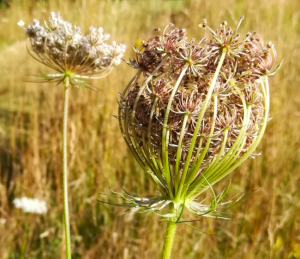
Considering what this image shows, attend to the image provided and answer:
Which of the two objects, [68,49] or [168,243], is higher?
[68,49]

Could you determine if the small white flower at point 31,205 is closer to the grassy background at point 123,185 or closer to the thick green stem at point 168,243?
the grassy background at point 123,185

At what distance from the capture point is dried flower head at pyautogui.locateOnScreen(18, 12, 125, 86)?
6.31 ft

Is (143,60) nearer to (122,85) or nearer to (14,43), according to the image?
(122,85)

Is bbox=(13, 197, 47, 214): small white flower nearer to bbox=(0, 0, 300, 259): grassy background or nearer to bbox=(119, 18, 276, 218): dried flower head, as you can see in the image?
bbox=(0, 0, 300, 259): grassy background

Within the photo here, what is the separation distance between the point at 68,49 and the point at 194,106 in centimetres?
94

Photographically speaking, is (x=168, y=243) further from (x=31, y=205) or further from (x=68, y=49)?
(x=31, y=205)

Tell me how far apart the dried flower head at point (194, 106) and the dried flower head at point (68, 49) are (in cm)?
59

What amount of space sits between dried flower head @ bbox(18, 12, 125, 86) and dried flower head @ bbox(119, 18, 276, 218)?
0.59 metres

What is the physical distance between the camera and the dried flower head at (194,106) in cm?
131

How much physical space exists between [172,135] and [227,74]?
1.01 ft

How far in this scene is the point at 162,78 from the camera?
1.39m

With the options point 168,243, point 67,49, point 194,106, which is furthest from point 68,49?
point 168,243

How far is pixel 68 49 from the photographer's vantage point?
195 centimetres

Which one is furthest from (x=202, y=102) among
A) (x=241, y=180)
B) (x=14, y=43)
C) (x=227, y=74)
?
(x=14, y=43)
